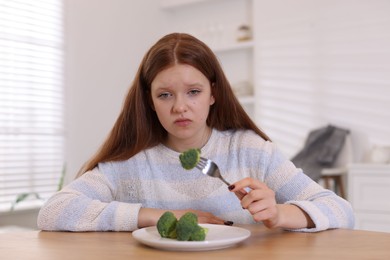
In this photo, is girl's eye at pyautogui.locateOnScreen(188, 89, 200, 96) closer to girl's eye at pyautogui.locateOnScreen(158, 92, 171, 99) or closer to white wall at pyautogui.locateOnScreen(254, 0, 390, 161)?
girl's eye at pyautogui.locateOnScreen(158, 92, 171, 99)

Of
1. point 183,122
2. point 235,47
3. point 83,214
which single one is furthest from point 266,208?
point 235,47

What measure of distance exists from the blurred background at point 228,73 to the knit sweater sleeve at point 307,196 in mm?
2036

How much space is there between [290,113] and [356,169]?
1062mm

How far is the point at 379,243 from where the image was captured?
1100 mm

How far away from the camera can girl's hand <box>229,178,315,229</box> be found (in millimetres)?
1188

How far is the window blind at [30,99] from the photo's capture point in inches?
149

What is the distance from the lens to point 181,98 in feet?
4.79

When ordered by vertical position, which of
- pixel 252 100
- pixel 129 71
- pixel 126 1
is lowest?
pixel 252 100

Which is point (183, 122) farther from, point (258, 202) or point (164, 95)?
point (258, 202)

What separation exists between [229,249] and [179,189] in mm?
629

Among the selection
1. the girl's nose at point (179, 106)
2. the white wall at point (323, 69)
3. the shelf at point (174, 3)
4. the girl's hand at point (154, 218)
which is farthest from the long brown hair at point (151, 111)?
the shelf at point (174, 3)

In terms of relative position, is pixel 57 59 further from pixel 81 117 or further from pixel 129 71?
pixel 129 71

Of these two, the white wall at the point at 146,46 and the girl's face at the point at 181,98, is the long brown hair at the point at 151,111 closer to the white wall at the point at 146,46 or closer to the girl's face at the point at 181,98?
the girl's face at the point at 181,98

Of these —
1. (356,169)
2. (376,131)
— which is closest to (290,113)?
(376,131)
